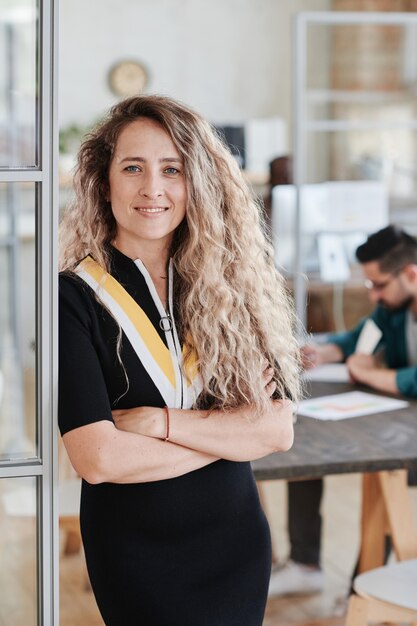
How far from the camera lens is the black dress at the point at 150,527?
1.62 m

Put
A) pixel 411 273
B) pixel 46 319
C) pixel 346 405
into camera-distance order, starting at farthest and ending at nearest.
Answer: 1. pixel 411 273
2. pixel 346 405
3. pixel 46 319

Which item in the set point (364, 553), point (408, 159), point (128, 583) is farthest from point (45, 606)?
point (408, 159)

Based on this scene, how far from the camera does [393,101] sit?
331 inches

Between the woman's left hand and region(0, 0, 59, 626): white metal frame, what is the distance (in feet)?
0.36

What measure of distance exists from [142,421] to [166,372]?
0.09m

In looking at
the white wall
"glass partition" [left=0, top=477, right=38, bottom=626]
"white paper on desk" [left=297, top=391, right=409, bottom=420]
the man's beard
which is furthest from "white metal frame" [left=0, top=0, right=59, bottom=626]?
the white wall

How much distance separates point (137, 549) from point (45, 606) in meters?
0.16

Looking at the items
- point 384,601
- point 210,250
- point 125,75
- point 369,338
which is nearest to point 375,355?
Result: point 369,338

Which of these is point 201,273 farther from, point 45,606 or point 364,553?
point 364,553

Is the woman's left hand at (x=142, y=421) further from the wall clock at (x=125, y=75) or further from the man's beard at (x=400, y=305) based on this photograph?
the wall clock at (x=125, y=75)

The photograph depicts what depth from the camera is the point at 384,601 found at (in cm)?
235

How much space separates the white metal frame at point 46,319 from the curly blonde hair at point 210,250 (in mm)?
149

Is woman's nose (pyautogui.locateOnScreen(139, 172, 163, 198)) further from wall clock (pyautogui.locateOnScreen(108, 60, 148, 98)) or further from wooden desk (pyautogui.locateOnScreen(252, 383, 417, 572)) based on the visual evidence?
wall clock (pyautogui.locateOnScreen(108, 60, 148, 98))

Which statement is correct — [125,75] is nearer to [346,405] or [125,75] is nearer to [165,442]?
[346,405]
